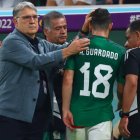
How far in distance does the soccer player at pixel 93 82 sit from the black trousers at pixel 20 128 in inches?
11.5

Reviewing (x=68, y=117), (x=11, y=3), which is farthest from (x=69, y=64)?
(x=11, y=3)

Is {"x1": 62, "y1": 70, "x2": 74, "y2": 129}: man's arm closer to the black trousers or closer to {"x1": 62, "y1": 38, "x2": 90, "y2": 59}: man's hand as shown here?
{"x1": 62, "y1": 38, "x2": 90, "y2": 59}: man's hand

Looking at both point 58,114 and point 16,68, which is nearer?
point 16,68

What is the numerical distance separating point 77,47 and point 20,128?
837 millimetres

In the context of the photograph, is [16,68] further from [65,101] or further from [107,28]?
[107,28]

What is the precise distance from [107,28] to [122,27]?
Result: 1.37 metres

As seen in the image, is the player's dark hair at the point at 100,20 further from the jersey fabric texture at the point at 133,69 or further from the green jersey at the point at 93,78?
the jersey fabric texture at the point at 133,69

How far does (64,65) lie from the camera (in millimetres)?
5129

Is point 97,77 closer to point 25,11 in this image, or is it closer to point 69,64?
point 69,64

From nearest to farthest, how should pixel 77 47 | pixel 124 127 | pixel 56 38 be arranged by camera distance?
pixel 77 47 → pixel 124 127 → pixel 56 38

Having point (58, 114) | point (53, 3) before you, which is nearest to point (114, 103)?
point (58, 114)

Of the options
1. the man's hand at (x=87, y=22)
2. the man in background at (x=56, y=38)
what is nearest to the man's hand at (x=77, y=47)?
the man's hand at (x=87, y=22)

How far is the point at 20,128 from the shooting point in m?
5.17

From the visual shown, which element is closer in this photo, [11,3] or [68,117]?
[68,117]
